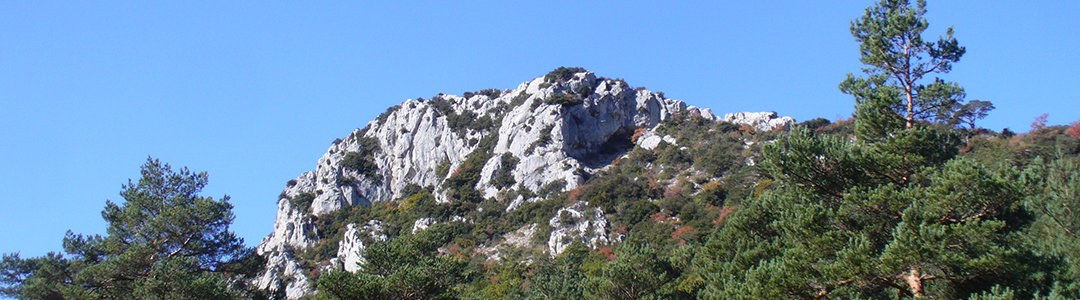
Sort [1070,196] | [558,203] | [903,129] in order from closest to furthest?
[1070,196], [903,129], [558,203]

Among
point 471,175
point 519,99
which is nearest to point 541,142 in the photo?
point 471,175

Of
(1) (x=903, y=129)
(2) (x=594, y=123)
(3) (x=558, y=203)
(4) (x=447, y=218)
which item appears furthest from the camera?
(2) (x=594, y=123)

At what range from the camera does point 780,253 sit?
1897 cm

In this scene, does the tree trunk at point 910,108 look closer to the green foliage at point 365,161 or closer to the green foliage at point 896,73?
the green foliage at point 896,73

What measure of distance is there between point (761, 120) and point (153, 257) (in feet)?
182

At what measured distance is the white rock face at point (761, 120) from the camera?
6456cm

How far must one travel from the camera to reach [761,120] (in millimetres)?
66562

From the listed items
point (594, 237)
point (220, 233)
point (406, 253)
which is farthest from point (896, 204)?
point (594, 237)

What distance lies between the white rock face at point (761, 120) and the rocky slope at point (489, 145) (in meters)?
0.10

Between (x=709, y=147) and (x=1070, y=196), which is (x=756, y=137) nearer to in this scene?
(x=709, y=147)

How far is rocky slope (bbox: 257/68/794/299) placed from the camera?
204 ft

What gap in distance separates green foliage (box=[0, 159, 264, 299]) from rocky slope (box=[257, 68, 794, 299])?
25.3 meters

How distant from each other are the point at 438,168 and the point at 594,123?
1698 cm

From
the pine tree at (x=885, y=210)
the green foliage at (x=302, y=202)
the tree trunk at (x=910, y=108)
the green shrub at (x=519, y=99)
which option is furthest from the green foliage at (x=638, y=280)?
the green shrub at (x=519, y=99)
